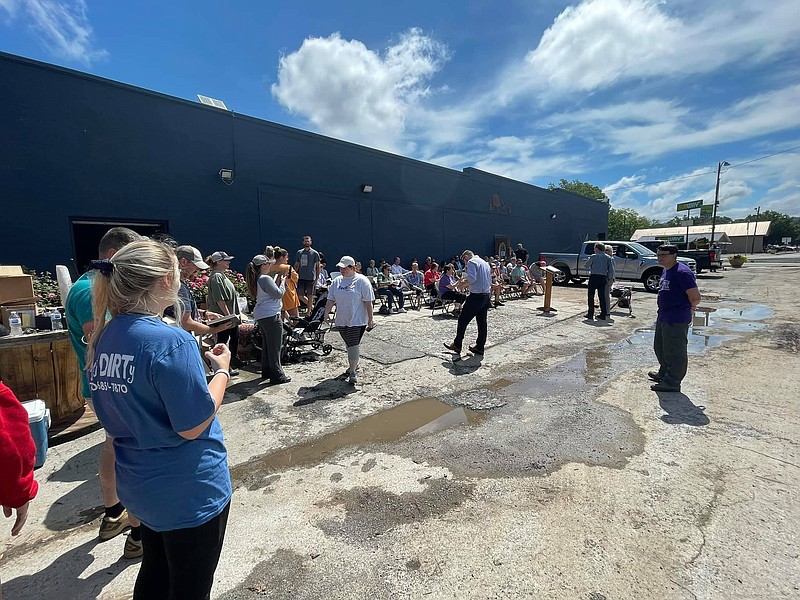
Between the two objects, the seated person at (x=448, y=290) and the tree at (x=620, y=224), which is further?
→ the tree at (x=620, y=224)

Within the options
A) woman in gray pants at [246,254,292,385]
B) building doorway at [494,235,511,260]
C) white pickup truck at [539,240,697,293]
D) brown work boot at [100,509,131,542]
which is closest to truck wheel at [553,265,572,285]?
white pickup truck at [539,240,697,293]

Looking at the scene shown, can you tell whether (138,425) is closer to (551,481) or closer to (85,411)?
(551,481)

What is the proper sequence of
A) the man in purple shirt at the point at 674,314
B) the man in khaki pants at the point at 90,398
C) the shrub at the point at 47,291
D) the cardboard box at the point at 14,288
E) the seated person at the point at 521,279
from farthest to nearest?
1. the seated person at the point at 521,279
2. the shrub at the point at 47,291
3. the man in purple shirt at the point at 674,314
4. the cardboard box at the point at 14,288
5. the man in khaki pants at the point at 90,398

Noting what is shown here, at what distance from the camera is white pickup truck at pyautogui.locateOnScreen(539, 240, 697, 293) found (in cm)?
1581

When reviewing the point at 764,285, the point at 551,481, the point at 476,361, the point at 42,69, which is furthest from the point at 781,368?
the point at 764,285

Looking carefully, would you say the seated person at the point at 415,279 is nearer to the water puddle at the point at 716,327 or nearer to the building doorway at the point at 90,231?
the water puddle at the point at 716,327

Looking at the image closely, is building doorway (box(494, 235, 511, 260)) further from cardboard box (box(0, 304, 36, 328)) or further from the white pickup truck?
cardboard box (box(0, 304, 36, 328))

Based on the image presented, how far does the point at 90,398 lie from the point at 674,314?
6063mm

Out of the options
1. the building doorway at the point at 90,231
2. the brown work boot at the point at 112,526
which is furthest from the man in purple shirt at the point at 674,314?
the building doorway at the point at 90,231

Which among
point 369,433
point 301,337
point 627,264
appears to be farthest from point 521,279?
point 369,433

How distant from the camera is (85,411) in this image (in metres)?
4.32

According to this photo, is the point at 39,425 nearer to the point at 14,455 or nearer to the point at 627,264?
the point at 14,455

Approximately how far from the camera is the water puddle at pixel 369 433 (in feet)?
11.0

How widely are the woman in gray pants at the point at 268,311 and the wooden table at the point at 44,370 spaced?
2.01m
